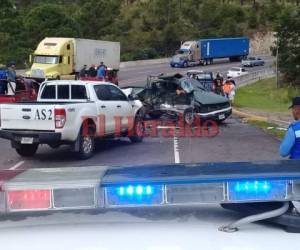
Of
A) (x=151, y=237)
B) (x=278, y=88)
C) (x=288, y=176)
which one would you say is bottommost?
(x=278, y=88)

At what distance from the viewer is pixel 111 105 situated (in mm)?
15938

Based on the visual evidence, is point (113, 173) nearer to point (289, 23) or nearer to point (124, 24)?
point (289, 23)

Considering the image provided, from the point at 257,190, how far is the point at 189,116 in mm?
20866

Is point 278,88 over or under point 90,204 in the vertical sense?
under

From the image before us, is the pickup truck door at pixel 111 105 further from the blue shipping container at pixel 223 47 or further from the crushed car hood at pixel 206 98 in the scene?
the blue shipping container at pixel 223 47

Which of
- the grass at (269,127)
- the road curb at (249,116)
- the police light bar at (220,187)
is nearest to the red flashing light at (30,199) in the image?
the police light bar at (220,187)

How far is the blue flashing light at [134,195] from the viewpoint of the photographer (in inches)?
86.7

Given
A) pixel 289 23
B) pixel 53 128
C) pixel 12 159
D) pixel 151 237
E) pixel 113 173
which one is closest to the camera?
pixel 151 237

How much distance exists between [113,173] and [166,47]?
94.3m

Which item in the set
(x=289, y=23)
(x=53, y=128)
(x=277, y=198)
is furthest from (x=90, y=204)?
(x=289, y=23)

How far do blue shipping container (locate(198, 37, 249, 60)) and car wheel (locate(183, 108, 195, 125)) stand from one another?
57413 mm

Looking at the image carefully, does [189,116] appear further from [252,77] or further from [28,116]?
[252,77]

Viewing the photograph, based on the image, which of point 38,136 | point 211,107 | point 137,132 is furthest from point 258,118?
point 38,136

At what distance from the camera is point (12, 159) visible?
14.9 metres
